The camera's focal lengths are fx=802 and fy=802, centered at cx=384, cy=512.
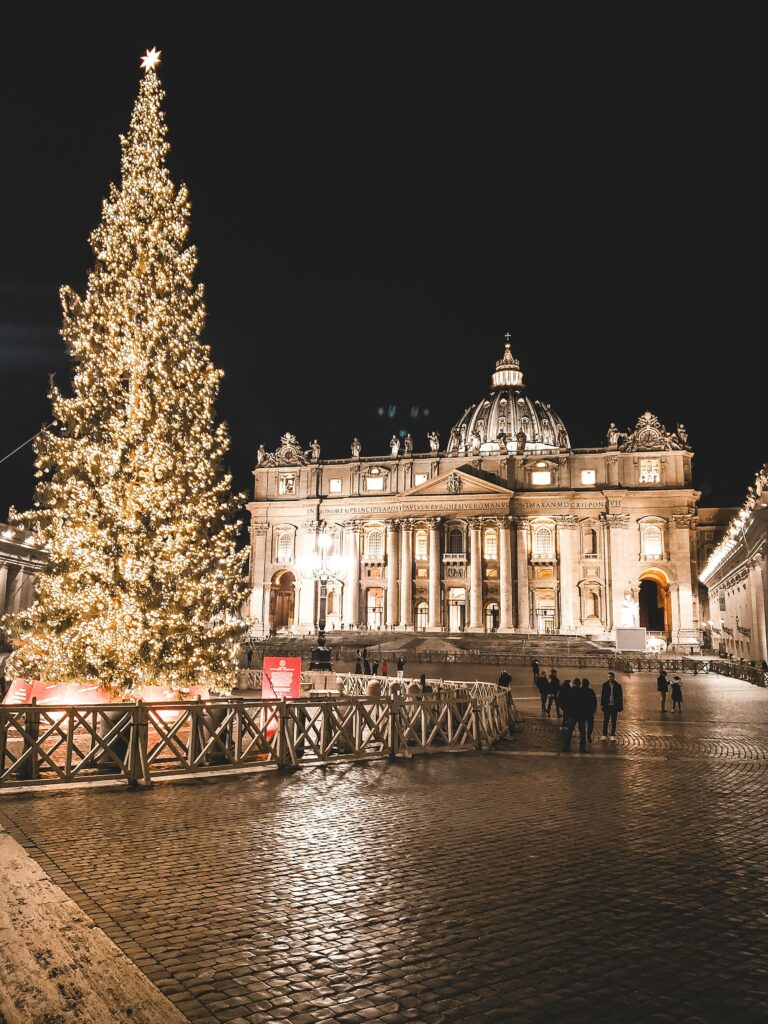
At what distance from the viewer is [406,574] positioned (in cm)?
7419

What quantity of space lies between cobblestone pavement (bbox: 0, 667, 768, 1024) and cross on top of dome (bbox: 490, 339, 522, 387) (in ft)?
305

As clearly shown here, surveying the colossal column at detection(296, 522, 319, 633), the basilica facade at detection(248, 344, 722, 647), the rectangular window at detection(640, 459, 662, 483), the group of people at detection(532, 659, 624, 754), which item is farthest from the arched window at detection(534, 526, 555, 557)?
the group of people at detection(532, 659, 624, 754)

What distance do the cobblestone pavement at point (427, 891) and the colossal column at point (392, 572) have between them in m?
61.7

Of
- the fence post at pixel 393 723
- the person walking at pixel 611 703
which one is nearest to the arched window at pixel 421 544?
the person walking at pixel 611 703

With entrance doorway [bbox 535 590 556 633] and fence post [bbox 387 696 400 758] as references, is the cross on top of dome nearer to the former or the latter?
entrance doorway [bbox 535 590 556 633]

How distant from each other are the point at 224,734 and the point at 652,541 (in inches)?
2562

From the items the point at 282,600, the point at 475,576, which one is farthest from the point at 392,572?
the point at 282,600

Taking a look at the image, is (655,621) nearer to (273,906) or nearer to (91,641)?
(91,641)

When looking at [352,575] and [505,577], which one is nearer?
[505,577]

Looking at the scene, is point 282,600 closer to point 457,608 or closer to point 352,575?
point 352,575

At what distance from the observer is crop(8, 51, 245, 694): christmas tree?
15.1 metres

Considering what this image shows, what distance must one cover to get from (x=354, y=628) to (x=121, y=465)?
189ft

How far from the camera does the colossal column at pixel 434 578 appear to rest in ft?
238

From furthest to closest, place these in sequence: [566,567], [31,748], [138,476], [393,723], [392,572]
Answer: [392,572], [566,567], [138,476], [393,723], [31,748]
